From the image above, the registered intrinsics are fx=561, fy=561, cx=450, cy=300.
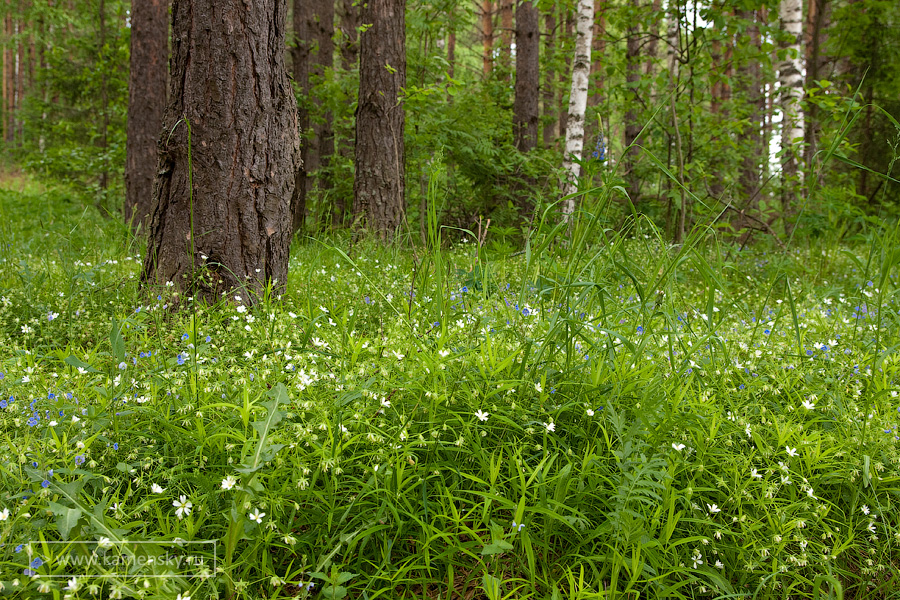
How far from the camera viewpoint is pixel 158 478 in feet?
5.57

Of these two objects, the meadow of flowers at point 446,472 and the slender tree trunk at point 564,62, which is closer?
the meadow of flowers at point 446,472

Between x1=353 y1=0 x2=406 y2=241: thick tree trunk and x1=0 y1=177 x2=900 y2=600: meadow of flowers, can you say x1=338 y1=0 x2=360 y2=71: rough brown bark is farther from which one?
x1=0 y1=177 x2=900 y2=600: meadow of flowers

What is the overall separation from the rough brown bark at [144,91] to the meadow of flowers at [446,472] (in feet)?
19.7

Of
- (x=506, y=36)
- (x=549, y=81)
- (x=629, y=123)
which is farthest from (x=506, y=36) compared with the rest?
(x=629, y=123)

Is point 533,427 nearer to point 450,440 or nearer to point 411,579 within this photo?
point 450,440

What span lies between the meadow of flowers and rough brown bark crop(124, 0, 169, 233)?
602cm

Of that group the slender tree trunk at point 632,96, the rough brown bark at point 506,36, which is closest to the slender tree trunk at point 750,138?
the slender tree trunk at point 632,96

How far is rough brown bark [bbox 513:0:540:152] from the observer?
923 cm

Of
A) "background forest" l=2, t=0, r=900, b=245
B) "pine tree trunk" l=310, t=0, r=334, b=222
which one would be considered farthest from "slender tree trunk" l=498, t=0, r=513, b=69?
"pine tree trunk" l=310, t=0, r=334, b=222

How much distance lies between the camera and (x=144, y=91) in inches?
299

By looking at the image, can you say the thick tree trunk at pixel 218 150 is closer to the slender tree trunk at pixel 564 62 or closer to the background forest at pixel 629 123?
the background forest at pixel 629 123

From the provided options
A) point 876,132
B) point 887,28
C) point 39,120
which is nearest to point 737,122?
point 876,132

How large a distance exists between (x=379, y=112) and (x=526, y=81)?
380cm

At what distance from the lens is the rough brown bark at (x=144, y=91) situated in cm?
749
